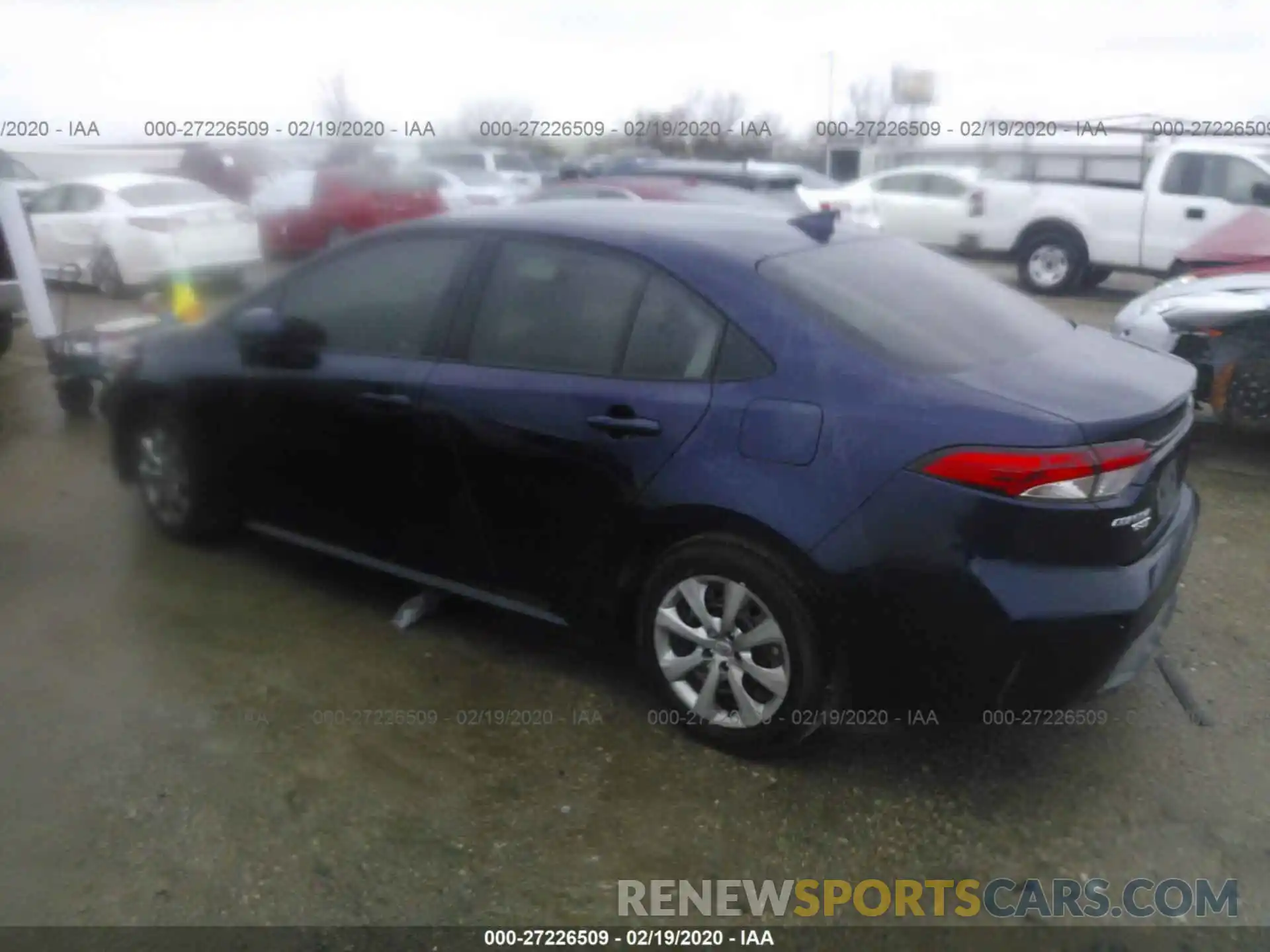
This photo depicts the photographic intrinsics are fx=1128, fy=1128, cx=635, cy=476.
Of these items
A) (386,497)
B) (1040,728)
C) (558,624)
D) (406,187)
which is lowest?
(1040,728)

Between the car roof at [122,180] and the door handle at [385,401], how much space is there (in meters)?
2.71

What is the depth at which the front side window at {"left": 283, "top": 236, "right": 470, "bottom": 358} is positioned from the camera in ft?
12.1

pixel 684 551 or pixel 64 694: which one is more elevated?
pixel 684 551

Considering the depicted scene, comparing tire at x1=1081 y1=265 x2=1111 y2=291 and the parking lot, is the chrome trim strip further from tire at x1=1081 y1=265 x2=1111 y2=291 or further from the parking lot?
tire at x1=1081 y1=265 x2=1111 y2=291

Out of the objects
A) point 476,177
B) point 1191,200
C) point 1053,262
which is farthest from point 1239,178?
point 476,177

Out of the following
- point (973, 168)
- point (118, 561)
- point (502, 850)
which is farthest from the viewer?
point (973, 168)

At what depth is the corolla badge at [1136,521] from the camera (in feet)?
9.00

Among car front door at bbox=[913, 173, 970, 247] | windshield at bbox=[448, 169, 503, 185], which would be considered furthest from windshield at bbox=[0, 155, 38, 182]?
car front door at bbox=[913, 173, 970, 247]

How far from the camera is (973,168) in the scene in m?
14.5

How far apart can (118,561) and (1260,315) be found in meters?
5.36

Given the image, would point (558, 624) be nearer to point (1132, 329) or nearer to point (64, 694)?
point (64, 694)

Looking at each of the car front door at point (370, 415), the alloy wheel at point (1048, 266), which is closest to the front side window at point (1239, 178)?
the alloy wheel at point (1048, 266)

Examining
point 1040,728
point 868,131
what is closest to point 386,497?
point 1040,728

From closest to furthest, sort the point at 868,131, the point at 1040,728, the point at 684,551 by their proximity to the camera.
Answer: the point at 684,551 → the point at 1040,728 → the point at 868,131
